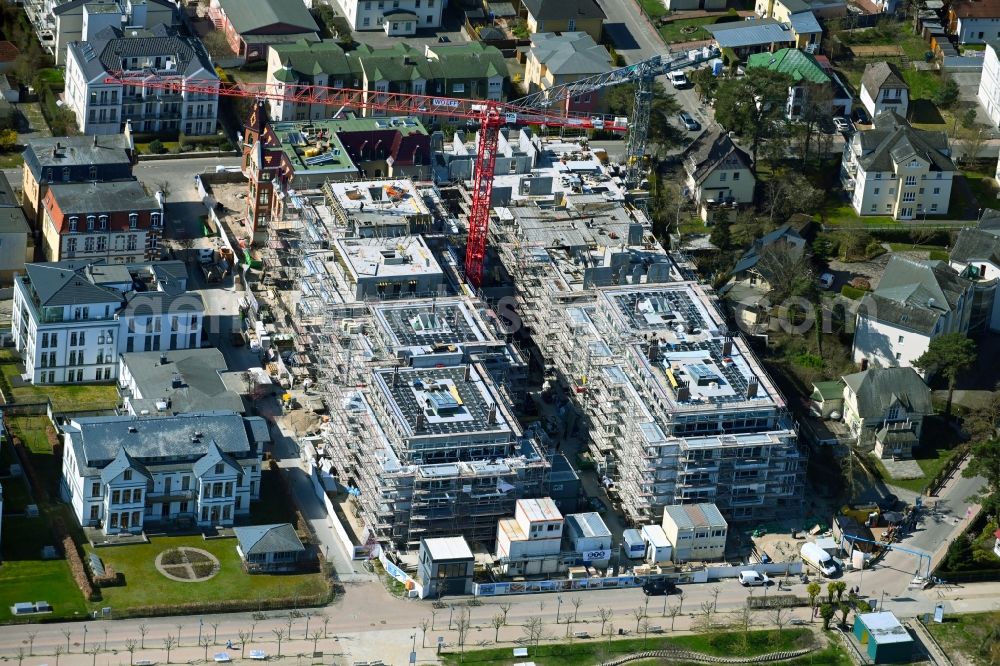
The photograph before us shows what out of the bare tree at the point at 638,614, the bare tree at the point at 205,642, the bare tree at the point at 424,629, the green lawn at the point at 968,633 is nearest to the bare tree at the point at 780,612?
the bare tree at the point at 638,614

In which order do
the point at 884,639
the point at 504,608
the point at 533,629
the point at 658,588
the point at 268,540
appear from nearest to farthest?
the point at 884,639 < the point at 533,629 < the point at 504,608 < the point at 268,540 < the point at 658,588

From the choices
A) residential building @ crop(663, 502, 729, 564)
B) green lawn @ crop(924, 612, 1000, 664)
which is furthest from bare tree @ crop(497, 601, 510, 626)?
green lawn @ crop(924, 612, 1000, 664)

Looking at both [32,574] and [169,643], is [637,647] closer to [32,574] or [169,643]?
[169,643]

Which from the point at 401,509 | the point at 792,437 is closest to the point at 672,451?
the point at 792,437

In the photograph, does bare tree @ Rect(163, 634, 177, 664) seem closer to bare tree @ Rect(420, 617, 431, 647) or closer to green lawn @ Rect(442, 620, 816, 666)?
bare tree @ Rect(420, 617, 431, 647)

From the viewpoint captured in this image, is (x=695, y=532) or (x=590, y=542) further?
(x=695, y=532)

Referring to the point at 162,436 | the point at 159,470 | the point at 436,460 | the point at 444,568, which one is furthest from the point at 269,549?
the point at 436,460

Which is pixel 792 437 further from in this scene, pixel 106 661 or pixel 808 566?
pixel 106 661

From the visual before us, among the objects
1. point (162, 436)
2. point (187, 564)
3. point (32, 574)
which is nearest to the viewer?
point (32, 574)
